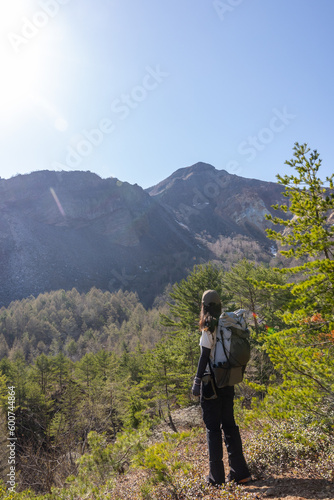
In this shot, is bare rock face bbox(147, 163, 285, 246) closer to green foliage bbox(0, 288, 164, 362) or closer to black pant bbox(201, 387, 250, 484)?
green foliage bbox(0, 288, 164, 362)

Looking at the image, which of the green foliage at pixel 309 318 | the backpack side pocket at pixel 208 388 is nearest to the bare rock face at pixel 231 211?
the green foliage at pixel 309 318

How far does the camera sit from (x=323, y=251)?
3.29 m

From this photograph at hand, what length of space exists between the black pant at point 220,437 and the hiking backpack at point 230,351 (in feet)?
0.65

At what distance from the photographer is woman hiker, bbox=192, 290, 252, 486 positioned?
2764 mm

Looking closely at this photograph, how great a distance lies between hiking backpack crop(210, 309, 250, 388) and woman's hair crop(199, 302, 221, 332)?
7 cm

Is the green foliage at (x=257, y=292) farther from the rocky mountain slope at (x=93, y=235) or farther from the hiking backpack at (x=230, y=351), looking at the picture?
the rocky mountain slope at (x=93, y=235)

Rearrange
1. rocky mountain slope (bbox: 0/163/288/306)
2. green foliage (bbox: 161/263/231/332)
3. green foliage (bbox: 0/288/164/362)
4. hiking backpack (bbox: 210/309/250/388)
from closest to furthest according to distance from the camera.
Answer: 1. hiking backpack (bbox: 210/309/250/388)
2. green foliage (bbox: 161/263/231/332)
3. green foliage (bbox: 0/288/164/362)
4. rocky mountain slope (bbox: 0/163/288/306)

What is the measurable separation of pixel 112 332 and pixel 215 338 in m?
61.4

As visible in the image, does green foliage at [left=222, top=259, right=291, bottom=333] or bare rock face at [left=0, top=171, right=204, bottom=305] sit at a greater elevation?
bare rock face at [left=0, top=171, right=204, bottom=305]

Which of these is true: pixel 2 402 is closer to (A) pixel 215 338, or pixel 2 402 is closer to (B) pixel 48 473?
(B) pixel 48 473

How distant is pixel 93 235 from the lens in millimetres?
133375

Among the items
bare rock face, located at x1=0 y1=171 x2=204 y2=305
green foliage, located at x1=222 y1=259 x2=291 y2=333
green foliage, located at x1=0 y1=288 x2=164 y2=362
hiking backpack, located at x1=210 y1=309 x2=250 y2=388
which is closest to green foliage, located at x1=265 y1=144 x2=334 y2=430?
hiking backpack, located at x1=210 y1=309 x2=250 y2=388

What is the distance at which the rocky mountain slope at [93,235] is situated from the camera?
Answer: 106812mm

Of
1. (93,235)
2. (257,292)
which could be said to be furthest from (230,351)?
(93,235)
